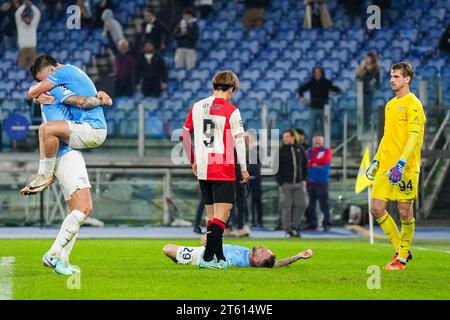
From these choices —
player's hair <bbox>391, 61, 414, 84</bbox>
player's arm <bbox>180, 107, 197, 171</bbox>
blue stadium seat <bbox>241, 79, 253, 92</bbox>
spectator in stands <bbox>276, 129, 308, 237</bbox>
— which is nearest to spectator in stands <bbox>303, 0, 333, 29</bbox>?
blue stadium seat <bbox>241, 79, 253, 92</bbox>

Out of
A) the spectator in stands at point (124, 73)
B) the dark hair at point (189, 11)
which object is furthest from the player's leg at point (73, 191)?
the dark hair at point (189, 11)

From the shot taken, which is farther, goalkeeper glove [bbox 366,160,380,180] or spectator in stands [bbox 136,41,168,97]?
spectator in stands [bbox 136,41,168,97]

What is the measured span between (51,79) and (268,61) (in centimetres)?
2039

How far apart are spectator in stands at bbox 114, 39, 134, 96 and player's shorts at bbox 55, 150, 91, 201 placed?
57.2ft

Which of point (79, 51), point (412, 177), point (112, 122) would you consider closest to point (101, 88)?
point (112, 122)

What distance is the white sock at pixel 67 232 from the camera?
34.8ft

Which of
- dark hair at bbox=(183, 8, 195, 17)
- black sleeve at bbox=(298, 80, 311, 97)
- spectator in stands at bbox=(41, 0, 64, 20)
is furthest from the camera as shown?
spectator in stands at bbox=(41, 0, 64, 20)

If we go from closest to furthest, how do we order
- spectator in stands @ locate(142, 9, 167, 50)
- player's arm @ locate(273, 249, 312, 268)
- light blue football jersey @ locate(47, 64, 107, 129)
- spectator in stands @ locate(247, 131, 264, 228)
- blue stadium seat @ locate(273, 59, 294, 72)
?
light blue football jersey @ locate(47, 64, 107, 129) < player's arm @ locate(273, 249, 312, 268) < spectator in stands @ locate(247, 131, 264, 228) < blue stadium seat @ locate(273, 59, 294, 72) < spectator in stands @ locate(142, 9, 167, 50)

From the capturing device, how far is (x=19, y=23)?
31078 millimetres

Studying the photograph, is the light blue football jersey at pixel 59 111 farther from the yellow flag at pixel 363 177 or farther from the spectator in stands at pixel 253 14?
the spectator in stands at pixel 253 14

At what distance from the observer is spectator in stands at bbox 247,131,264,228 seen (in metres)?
23.0

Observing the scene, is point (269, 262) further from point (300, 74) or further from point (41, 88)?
point (300, 74)

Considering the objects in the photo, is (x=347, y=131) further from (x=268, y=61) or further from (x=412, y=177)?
(x=412, y=177)

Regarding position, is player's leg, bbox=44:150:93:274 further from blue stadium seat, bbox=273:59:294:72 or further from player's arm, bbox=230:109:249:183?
blue stadium seat, bbox=273:59:294:72
